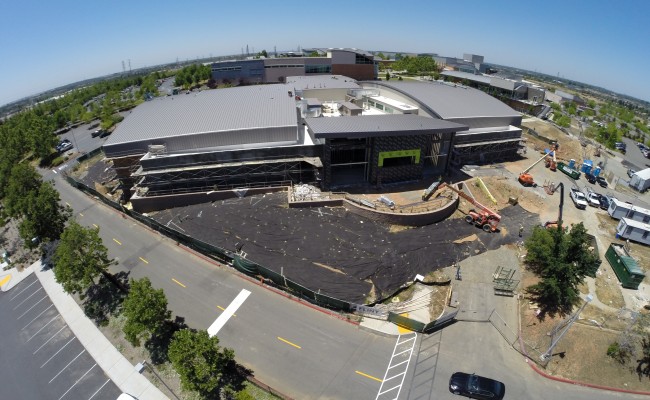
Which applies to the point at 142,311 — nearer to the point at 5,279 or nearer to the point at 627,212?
the point at 5,279

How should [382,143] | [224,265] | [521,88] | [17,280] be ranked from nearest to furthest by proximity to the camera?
[224,265] < [17,280] < [382,143] < [521,88]

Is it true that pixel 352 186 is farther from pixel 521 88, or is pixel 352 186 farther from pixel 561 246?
pixel 521 88

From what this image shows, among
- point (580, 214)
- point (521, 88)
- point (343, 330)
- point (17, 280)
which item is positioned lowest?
point (17, 280)

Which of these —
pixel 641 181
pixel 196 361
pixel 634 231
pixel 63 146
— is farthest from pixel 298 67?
pixel 196 361

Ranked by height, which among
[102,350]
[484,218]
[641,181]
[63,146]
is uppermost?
[641,181]

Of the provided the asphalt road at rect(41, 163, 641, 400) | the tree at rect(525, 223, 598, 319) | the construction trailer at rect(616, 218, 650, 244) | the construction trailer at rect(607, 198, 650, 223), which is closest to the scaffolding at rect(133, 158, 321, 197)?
the asphalt road at rect(41, 163, 641, 400)

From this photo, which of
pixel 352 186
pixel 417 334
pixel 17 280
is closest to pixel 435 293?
pixel 417 334

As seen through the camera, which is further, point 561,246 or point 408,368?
point 561,246
